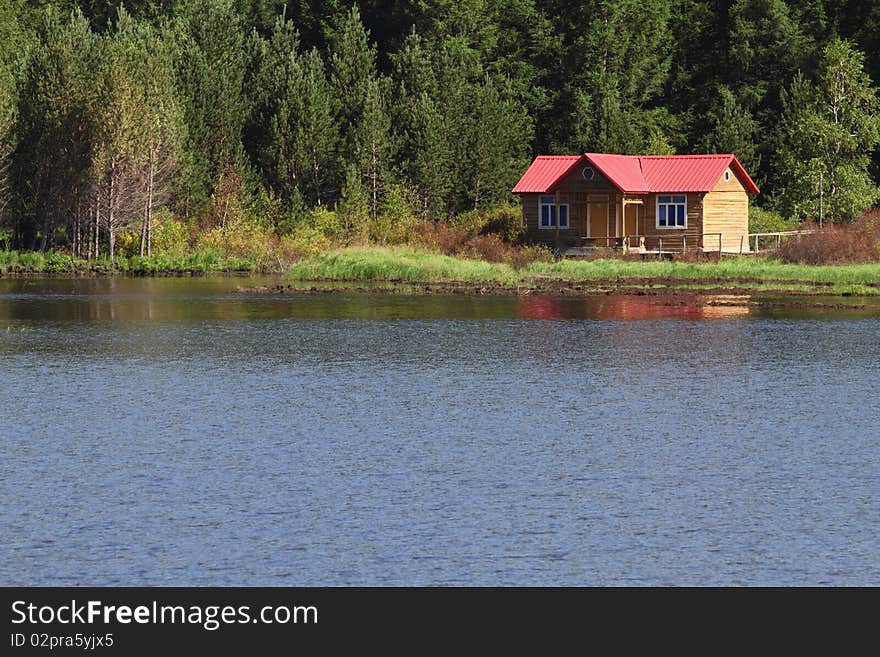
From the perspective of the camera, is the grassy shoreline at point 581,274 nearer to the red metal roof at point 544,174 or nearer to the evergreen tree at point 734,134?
the red metal roof at point 544,174

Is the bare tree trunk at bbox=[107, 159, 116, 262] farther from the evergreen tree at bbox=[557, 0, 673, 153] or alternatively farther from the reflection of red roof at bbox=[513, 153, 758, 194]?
the evergreen tree at bbox=[557, 0, 673, 153]

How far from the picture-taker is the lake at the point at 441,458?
14.9 m

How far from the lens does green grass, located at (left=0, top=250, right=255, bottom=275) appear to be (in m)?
77.0

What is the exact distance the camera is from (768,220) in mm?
82875

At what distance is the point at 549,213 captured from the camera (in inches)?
3137

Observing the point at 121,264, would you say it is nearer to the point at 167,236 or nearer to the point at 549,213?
the point at 167,236

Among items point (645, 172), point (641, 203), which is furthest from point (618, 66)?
point (641, 203)

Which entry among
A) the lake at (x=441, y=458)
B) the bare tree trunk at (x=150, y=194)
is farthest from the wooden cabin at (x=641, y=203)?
the lake at (x=441, y=458)

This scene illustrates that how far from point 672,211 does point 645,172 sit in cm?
357

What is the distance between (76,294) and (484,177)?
3789cm

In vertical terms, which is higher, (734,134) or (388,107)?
(388,107)

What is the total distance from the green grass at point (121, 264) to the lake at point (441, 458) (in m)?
38.4

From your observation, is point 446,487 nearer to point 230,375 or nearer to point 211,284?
point 230,375
